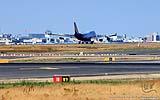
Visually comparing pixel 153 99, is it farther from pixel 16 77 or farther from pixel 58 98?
pixel 16 77

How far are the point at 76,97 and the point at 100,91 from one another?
180cm

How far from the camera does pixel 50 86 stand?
33625 mm

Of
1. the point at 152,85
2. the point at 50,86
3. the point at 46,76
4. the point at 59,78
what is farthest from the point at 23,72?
the point at 152,85

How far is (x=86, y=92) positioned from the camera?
32688mm

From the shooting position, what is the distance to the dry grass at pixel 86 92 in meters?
31.9

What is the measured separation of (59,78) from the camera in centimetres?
3703

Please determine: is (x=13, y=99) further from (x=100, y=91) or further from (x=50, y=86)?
(x=100, y=91)

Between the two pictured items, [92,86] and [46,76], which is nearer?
[92,86]

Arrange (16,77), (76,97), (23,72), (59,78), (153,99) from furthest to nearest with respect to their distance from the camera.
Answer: (23,72), (16,77), (59,78), (76,97), (153,99)

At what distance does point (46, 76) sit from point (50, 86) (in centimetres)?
967

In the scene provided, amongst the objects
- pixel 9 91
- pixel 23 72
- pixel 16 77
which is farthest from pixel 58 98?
pixel 23 72

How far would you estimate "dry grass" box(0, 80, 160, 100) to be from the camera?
31.9 metres

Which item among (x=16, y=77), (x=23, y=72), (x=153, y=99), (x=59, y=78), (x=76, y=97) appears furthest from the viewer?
(x=23, y=72)

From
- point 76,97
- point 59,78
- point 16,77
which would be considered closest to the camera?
point 76,97
